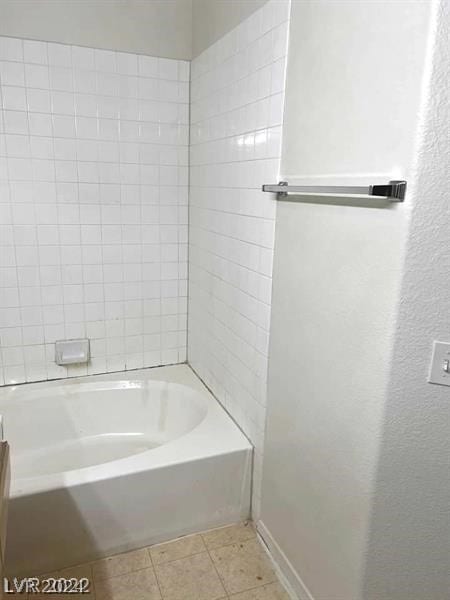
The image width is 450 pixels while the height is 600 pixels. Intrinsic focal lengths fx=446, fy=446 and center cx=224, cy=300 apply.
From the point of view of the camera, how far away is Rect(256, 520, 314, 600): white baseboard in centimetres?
165

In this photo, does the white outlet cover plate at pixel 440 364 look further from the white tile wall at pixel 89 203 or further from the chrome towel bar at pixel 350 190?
the white tile wall at pixel 89 203

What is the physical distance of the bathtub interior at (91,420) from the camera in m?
2.36

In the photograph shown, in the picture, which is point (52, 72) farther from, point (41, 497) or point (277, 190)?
point (41, 497)

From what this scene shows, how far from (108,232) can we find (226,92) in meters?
0.99

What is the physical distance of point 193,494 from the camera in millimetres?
1961

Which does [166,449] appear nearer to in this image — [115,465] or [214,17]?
[115,465]

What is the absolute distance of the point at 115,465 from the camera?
72.8 inches

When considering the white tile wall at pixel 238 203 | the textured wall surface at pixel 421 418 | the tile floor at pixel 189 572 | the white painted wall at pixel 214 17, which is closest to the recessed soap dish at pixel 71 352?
the white tile wall at pixel 238 203

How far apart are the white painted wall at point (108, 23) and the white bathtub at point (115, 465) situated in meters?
1.80

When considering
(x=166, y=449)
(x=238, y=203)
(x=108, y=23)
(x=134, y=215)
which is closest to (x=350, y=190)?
(x=238, y=203)

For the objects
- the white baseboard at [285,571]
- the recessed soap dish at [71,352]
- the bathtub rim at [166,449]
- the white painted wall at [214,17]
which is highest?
the white painted wall at [214,17]

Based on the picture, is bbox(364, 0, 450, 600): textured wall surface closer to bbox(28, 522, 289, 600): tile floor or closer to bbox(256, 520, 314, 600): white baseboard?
bbox(256, 520, 314, 600): white baseboard

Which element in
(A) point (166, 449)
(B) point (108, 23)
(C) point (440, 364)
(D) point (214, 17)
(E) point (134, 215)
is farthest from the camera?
(E) point (134, 215)

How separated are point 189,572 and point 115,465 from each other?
0.52 metres
